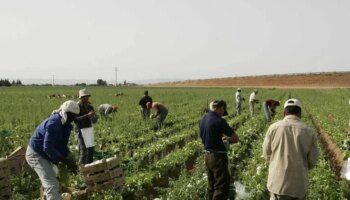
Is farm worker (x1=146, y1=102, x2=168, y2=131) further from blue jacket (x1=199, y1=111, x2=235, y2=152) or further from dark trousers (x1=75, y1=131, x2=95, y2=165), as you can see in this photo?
blue jacket (x1=199, y1=111, x2=235, y2=152)

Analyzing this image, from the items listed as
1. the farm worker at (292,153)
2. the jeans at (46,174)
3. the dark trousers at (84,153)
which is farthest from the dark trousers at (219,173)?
the dark trousers at (84,153)

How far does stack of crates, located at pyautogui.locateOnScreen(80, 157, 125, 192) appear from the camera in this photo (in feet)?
24.4

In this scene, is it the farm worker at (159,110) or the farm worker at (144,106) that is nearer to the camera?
the farm worker at (159,110)

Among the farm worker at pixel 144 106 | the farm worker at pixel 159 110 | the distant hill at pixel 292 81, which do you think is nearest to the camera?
the farm worker at pixel 159 110

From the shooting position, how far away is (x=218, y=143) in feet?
23.5

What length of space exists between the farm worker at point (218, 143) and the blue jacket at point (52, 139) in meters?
2.20

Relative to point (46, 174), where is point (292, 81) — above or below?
below

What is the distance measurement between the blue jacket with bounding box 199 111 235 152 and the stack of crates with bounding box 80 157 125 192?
1624mm

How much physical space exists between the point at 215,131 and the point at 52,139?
98.4 inches

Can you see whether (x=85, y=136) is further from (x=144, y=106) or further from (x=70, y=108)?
(x=144, y=106)

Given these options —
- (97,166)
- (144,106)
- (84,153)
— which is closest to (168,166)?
(84,153)

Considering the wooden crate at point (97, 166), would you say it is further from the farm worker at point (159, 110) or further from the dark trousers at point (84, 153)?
the farm worker at point (159, 110)

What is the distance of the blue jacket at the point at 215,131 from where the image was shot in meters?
7.10

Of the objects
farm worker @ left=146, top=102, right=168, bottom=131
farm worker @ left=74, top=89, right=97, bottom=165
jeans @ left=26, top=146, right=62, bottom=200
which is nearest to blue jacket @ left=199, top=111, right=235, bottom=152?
jeans @ left=26, top=146, right=62, bottom=200
